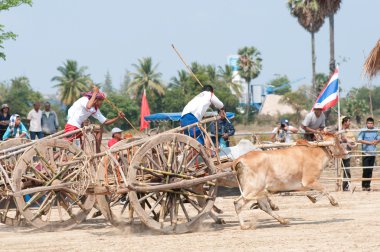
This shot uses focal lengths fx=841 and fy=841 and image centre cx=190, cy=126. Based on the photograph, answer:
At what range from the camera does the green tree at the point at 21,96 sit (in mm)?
84581

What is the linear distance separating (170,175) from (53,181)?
6.61ft

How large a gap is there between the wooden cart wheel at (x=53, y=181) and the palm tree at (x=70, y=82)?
85.0m

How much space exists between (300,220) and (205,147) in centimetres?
203

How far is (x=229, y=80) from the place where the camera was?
4232 inches

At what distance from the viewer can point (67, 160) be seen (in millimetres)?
13148

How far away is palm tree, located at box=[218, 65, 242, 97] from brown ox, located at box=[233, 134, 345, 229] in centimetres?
9080

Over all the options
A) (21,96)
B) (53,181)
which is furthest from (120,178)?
(21,96)

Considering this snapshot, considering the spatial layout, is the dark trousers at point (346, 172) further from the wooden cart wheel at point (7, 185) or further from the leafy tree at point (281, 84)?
the leafy tree at point (281, 84)

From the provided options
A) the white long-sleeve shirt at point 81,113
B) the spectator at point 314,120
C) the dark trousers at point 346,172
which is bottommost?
the dark trousers at point 346,172

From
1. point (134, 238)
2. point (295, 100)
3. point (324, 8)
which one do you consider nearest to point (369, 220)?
point (134, 238)

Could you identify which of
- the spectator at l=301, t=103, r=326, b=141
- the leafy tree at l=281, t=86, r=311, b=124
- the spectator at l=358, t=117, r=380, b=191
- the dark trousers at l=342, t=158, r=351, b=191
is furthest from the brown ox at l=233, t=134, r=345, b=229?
the leafy tree at l=281, t=86, r=311, b=124

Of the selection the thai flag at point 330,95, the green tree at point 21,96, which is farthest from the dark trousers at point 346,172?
the green tree at point 21,96

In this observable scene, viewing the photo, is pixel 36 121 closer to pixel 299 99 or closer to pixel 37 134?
pixel 37 134

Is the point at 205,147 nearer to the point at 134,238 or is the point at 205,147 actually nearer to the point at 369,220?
the point at 134,238
